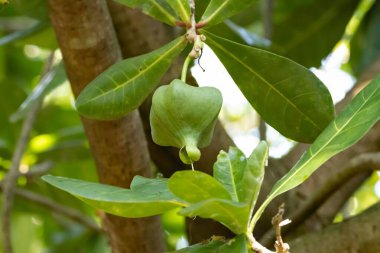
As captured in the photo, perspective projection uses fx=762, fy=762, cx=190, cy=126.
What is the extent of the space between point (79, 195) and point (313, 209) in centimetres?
53

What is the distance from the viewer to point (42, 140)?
1775 millimetres

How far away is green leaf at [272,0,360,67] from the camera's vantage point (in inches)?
63.2

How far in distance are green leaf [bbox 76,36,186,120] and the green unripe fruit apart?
6 cm

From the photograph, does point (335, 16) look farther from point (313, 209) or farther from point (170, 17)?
point (170, 17)

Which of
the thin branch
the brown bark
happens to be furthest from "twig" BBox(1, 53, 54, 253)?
the thin branch

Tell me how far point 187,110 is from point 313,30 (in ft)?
3.09

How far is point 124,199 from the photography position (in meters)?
0.68

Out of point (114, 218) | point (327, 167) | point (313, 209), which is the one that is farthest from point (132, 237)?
point (327, 167)

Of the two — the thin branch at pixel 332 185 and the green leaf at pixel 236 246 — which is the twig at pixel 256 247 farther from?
the thin branch at pixel 332 185

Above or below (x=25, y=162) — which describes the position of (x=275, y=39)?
above

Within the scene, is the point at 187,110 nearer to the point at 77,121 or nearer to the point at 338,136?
the point at 338,136

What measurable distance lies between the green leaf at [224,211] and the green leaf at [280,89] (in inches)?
7.7

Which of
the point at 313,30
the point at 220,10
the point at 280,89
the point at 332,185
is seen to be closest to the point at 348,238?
the point at 332,185

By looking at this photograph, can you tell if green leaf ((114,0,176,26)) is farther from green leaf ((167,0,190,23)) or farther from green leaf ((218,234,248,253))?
green leaf ((218,234,248,253))
